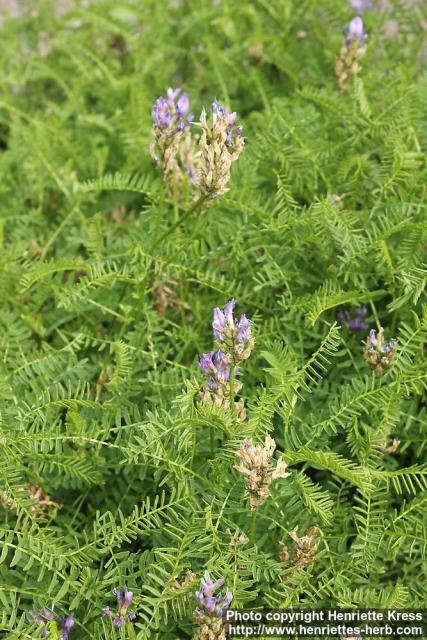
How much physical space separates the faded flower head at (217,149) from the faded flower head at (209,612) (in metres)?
0.82

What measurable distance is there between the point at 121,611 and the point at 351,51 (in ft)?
5.71

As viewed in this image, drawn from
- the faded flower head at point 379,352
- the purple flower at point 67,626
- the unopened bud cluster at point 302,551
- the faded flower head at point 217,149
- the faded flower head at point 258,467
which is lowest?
the purple flower at point 67,626

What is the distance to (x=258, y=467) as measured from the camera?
170cm

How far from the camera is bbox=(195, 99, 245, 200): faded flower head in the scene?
6.12 feet

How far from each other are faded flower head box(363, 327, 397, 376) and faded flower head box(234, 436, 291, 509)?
415 millimetres

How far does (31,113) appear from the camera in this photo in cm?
336

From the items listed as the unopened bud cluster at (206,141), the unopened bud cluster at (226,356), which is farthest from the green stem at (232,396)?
the unopened bud cluster at (206,141)

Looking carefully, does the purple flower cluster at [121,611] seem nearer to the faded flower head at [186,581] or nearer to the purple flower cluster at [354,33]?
the faded flower head at [186,581]

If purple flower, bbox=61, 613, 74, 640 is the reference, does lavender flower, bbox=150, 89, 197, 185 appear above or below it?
above

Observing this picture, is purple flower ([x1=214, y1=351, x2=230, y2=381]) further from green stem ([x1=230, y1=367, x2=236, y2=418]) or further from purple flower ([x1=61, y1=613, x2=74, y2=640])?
purple flower ([x1=61, y1=613, x2=74, y2=640])

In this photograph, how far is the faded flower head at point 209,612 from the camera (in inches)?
65.6

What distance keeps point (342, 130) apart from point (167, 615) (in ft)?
4.76

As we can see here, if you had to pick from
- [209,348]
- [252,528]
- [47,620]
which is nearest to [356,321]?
[209,348]

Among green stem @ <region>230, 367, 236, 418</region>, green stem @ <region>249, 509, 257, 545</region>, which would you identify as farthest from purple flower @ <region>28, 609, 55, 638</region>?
green stem @ <region>230, 367, 236, 418</region>
